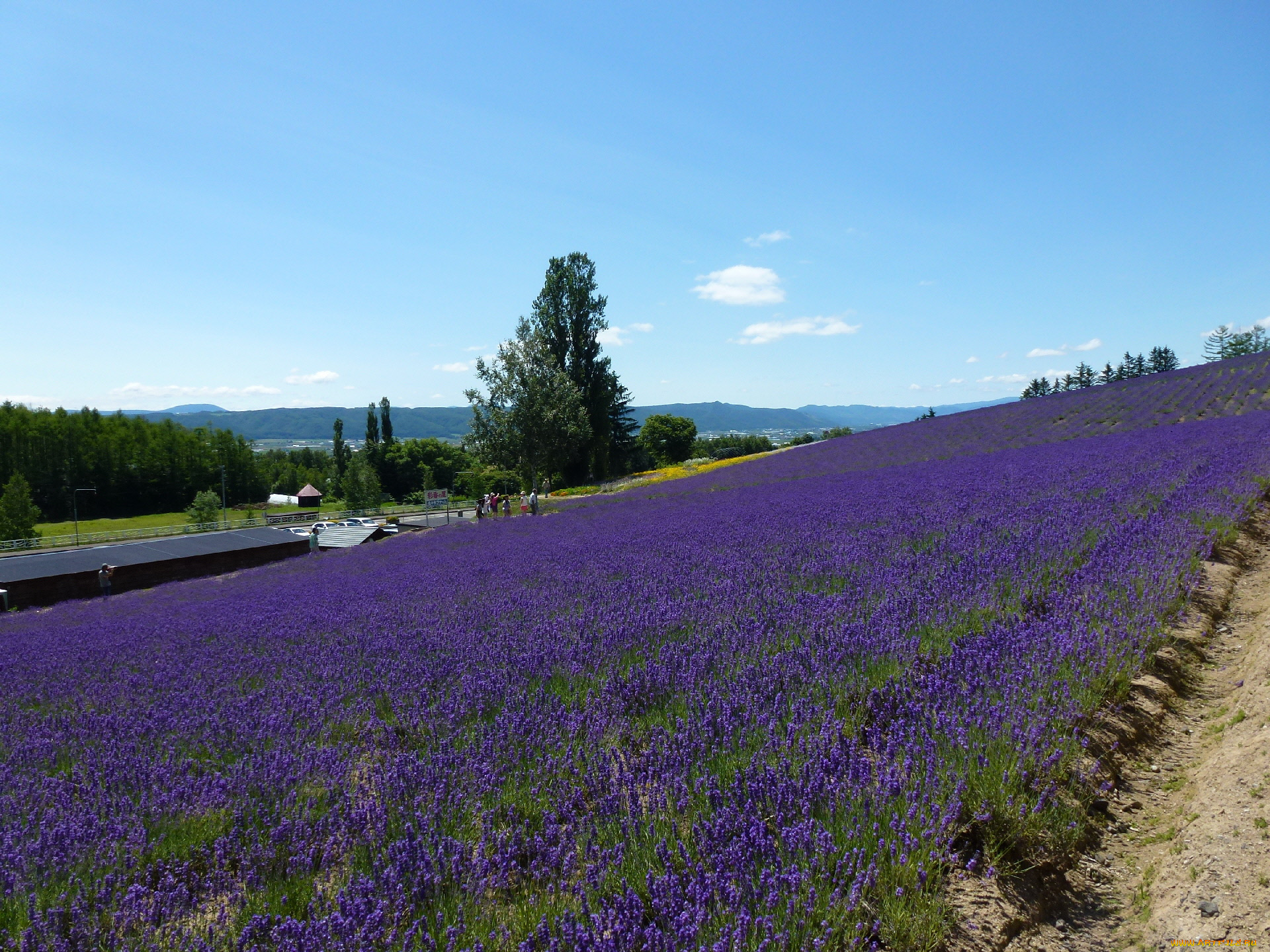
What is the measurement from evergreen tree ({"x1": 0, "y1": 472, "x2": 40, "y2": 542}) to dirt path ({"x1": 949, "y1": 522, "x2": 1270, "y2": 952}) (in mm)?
58536

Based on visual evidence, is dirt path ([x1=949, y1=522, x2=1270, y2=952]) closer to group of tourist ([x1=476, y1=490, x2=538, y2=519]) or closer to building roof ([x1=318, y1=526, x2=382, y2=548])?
group of tourist ([x1=476, y1=490, x2=538, y2=519])

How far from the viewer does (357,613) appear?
5949 millimetres

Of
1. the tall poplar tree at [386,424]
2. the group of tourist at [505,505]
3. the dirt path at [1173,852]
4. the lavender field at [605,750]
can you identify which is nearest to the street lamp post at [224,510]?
the tall poplar tree at [386,424]

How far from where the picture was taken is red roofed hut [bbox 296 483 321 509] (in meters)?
81.3

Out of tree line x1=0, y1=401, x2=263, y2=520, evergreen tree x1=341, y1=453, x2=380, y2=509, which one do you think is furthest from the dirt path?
tree line x1=0, y1=401, x2=263, y2=520

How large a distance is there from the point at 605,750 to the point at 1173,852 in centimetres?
213

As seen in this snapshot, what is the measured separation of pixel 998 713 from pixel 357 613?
523cm

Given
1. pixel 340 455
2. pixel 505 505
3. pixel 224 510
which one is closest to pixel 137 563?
pixel 505 505

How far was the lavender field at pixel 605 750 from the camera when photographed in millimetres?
1908

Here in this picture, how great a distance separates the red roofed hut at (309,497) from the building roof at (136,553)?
217 feet

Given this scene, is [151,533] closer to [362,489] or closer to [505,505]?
[362,489]

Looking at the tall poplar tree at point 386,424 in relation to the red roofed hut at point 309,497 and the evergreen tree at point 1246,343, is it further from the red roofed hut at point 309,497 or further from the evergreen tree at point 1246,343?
the evergreen tree at point 1246,343

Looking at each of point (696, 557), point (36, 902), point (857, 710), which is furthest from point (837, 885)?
point (696, 557)

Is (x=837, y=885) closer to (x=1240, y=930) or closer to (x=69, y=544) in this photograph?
(x=1240, y=930)
